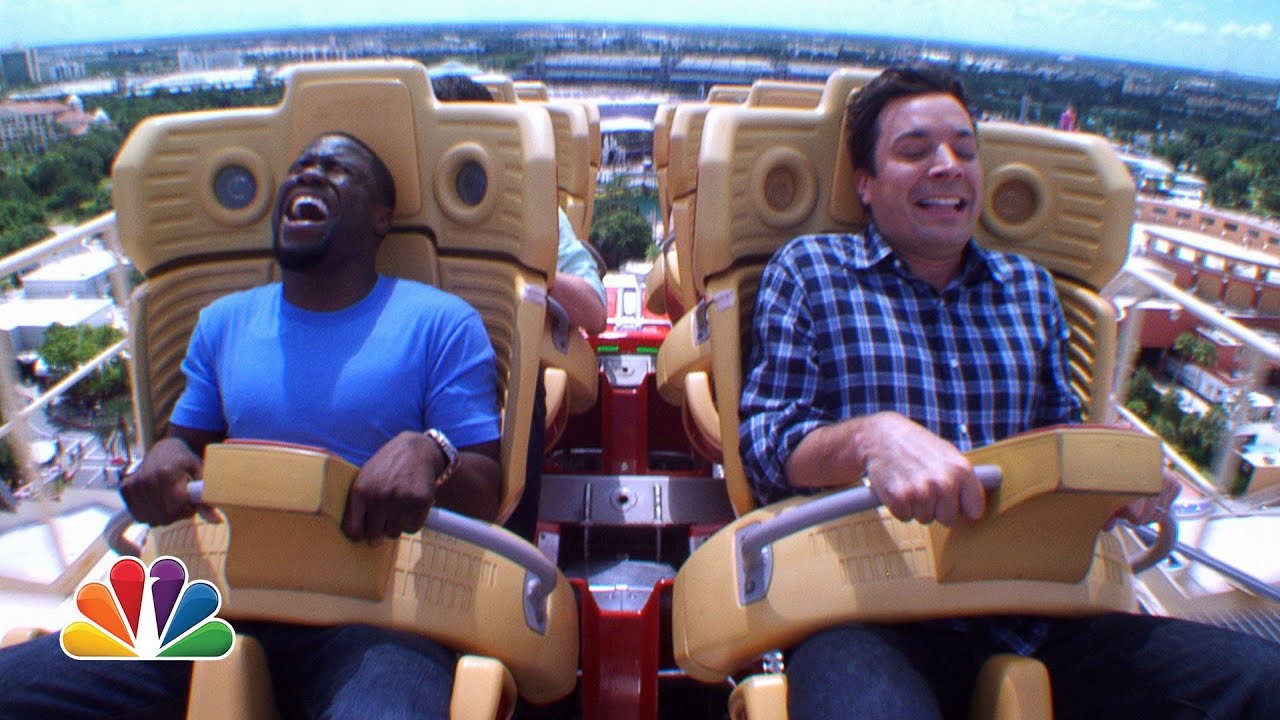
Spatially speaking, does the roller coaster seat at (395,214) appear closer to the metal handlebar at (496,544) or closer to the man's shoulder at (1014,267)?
the metal handlebar at (496,544)

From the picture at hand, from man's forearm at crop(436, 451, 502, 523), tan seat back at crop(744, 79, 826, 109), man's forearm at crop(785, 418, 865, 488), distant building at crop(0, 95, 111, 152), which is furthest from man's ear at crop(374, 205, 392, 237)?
distant building at crop(0, 95, 111, 152)

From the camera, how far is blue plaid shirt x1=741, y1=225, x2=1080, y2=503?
1.20 meters

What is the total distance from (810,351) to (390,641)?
29.3 inches

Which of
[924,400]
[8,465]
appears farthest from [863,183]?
[8,465]

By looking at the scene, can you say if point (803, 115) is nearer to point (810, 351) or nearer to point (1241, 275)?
point (810, 351)

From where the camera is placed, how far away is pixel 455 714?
3.07 ft

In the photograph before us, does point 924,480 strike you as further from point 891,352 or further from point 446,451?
point 446,451

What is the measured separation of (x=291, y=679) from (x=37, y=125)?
5003cm

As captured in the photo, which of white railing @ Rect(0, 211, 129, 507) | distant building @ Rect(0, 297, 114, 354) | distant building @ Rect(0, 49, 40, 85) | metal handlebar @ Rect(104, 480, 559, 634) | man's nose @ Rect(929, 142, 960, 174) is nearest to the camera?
metal handlebar @ Rect(104, 480, 559, 634)

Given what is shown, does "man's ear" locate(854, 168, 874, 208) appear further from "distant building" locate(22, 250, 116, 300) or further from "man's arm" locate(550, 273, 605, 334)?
"distant building" locate(22, 250, 116, 300)

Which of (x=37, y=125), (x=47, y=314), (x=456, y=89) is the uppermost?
(x=456, y=89)

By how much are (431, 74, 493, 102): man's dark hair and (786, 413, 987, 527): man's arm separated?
4.28ft

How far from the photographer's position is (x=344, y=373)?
3.98 ft

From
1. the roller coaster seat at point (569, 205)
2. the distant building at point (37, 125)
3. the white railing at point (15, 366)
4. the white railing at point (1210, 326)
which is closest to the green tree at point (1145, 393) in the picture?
the roller coaster seat at point (569, 205)
